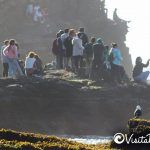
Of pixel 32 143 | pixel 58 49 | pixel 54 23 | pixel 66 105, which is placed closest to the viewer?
pixel 32 143

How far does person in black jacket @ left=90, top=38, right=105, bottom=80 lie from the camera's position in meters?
31.0

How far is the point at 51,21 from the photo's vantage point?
60.1m

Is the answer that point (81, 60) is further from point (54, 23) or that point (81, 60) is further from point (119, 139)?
point (54, 23)

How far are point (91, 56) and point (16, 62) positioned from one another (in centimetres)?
403

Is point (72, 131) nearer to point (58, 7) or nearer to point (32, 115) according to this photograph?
point (32, 115)

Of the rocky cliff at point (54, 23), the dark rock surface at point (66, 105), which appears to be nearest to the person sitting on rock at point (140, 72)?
the dark rock surface at point (66, 105)

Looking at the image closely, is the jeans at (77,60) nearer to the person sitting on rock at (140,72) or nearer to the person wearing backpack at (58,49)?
the person wearing backpack at (58,49)

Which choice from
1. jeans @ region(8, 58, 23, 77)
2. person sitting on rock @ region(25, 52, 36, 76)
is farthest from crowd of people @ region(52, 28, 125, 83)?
jeans @ region(8, 58, 23, 77)

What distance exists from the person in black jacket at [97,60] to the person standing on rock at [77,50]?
994mm

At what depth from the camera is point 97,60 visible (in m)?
31.4

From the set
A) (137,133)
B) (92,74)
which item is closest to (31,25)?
(92,74)

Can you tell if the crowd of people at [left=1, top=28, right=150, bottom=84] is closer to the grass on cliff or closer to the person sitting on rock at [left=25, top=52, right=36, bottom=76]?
the person sitting on rock at [left=25, top=52, right=36, bottom=76]

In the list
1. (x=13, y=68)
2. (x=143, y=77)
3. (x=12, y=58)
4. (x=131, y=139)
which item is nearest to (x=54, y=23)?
(x=13, y=68)

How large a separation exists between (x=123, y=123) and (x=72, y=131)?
2.82 meters
